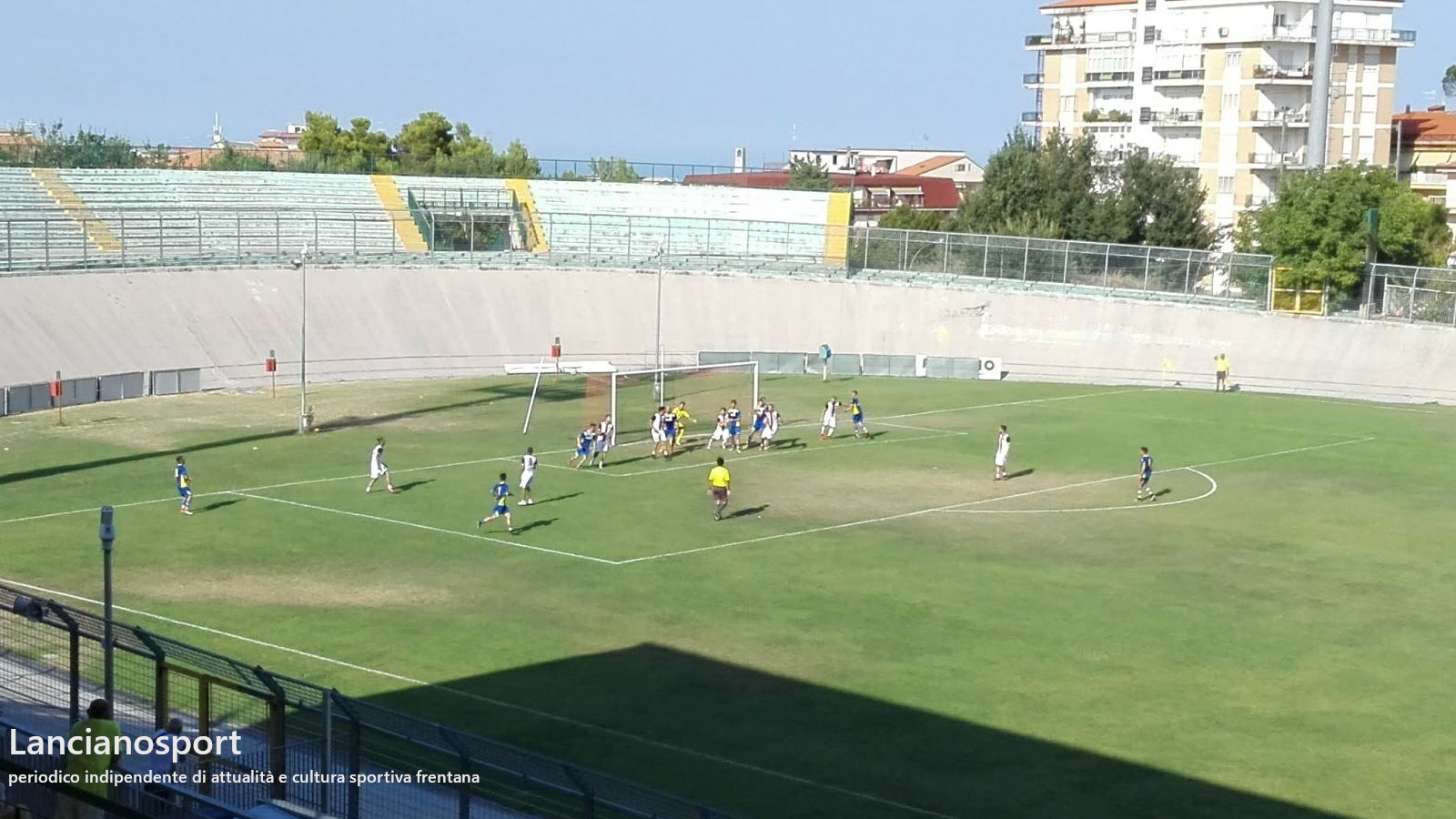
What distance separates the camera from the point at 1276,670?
2377 cm

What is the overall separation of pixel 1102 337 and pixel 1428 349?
11241 mm

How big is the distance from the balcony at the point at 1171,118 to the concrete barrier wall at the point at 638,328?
35065 millimetres

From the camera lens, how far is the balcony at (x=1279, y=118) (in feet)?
289

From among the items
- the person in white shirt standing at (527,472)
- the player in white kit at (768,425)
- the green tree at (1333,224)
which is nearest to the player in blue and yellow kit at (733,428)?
the player in white kit at (768,425)

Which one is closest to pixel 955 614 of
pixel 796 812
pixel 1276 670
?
pixel 1276 670

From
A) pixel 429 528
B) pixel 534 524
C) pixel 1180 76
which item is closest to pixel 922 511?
pixel 534 524

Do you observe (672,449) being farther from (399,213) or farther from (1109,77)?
(1109,77)

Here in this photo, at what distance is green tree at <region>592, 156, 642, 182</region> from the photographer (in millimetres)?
80250

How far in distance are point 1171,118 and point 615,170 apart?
33.6 metres

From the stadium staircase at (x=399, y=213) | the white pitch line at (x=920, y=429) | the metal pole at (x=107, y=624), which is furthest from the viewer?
the stadium staircase at (x=399, y=213)

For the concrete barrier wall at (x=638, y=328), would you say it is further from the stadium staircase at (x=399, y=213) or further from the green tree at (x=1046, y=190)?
the green tree at (x=1046, y=190)

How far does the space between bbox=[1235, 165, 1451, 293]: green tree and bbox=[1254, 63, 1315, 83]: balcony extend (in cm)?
2059

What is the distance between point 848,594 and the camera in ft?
91.6

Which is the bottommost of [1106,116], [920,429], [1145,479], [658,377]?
[920,429]
